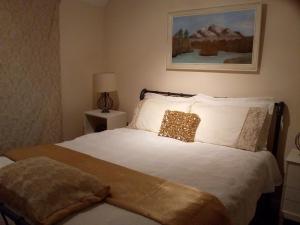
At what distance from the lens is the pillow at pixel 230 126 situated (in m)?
2.31

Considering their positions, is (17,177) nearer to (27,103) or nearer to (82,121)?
(27,103)

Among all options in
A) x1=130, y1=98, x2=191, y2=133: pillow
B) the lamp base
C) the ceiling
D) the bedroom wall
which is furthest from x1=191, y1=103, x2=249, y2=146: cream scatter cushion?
the ceiling

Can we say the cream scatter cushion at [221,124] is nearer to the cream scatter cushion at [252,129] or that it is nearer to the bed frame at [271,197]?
the cream scatter cushion at [252,129]

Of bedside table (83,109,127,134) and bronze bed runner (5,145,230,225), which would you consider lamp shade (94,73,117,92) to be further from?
bronze bed runner (5,145,230,225)

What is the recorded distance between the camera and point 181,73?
10.2 feet

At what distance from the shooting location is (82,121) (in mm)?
3762

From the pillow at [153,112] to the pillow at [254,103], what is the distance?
20 cm

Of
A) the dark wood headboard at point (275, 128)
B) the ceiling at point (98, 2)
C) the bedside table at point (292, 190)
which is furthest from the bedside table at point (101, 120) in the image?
the bedside table at point (292, 190)

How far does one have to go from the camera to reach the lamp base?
12.3ft

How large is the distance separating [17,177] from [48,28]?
2223 millimetres

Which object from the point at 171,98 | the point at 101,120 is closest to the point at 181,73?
the point at 171,98

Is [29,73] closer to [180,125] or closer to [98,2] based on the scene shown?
[98,2]

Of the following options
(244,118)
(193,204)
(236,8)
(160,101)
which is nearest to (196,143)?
(244,118)

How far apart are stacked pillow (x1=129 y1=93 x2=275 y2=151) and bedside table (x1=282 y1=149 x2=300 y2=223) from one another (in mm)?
297
